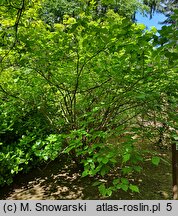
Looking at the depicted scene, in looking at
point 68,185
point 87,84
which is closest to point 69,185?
point 68,185

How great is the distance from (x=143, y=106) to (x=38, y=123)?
1.67 metres

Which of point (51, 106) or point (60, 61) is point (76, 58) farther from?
point (51, 106)

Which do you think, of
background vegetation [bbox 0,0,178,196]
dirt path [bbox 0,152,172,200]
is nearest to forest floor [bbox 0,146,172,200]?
dirt path [bbox 0,152,172,200]

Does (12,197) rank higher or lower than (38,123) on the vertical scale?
lower

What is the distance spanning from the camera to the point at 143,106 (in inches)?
102

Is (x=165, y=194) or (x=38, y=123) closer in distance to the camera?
(x=165, y=194)

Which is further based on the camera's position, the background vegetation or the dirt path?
the dirt path

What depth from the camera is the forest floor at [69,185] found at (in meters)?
3.12

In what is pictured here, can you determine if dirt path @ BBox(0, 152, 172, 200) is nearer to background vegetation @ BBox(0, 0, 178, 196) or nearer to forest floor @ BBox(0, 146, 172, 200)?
forest floor @ BBox(0, 146, 172, 200)

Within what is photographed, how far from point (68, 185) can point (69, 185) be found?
2 centimetres

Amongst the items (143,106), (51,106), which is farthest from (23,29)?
(143,106)

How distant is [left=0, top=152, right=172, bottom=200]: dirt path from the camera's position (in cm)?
314

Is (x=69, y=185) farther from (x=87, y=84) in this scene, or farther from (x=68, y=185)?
(x=87, y=84)

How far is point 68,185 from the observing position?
3477 millimetres
